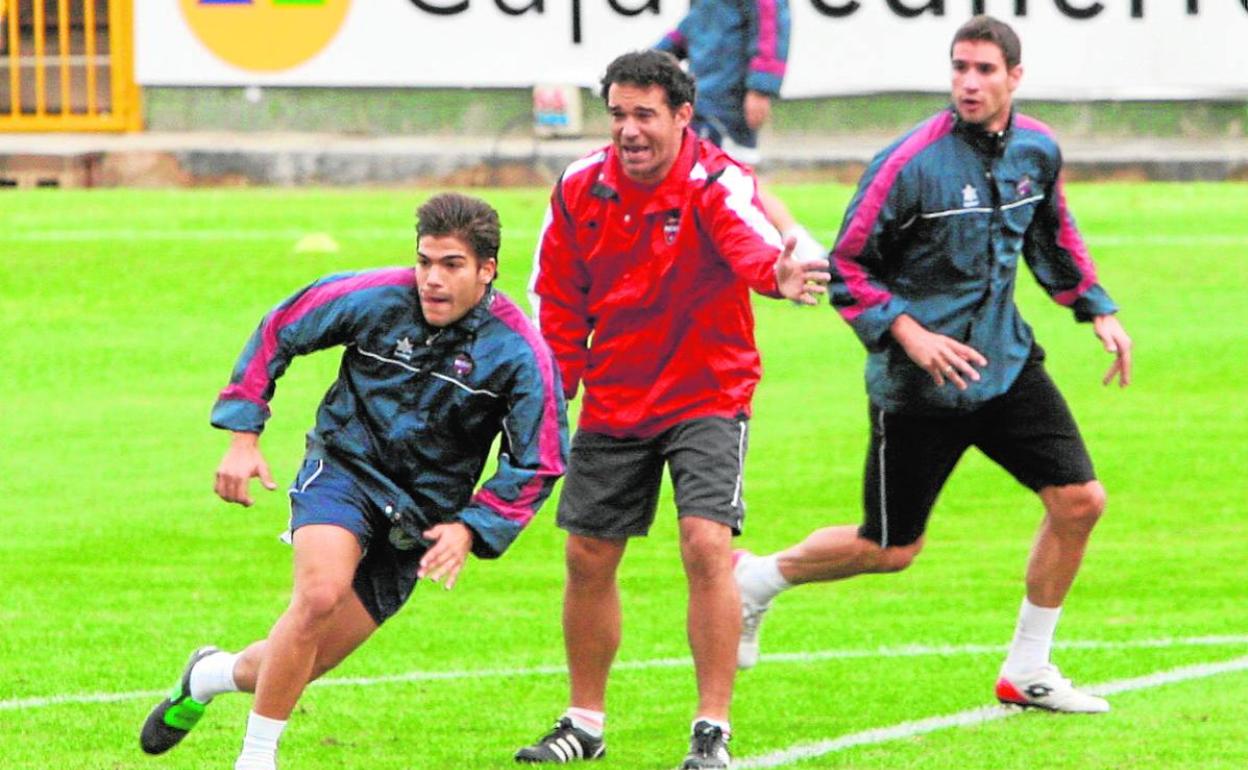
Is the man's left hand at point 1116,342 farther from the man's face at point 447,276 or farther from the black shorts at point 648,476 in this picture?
the man's face at point 447,276

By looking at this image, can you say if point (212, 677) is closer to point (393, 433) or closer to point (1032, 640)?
point (393, 433)

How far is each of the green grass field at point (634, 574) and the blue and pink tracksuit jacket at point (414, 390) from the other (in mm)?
1000

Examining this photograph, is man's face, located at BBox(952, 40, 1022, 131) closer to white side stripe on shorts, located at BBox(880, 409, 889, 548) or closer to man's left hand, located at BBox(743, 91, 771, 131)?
white side stripe on shorts, located at BBox(880, 409, 889, 548)

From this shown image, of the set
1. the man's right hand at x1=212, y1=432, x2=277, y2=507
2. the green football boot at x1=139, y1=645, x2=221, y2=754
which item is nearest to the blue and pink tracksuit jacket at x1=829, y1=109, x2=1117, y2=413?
the man's right hand at x1=212, y1=432, x2=277, y2=507

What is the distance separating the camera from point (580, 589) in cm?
786

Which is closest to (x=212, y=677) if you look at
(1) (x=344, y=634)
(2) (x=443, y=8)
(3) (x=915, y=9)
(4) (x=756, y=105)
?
(1) (x=344, y=634)

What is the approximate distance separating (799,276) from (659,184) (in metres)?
0.63

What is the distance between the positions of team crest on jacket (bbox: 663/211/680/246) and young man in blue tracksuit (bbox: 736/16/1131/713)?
0.63m

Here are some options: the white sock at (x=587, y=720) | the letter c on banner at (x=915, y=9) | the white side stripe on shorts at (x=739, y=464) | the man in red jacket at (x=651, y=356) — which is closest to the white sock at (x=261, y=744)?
the man in red jacket at (x=651, y=356)

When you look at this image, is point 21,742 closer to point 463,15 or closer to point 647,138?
point 647,138

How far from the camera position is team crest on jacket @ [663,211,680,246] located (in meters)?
7.63

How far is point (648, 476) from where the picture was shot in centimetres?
789

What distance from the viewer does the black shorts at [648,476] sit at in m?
7.60

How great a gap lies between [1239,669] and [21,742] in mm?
3808
